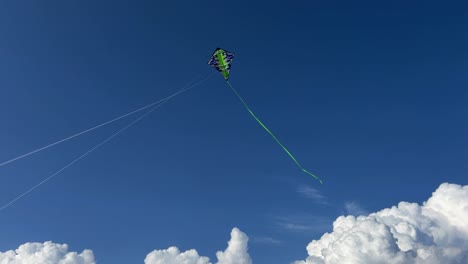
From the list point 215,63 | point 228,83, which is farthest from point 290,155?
point 215,63

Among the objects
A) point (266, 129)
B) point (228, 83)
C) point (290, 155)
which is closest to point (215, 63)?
point (228, 83)

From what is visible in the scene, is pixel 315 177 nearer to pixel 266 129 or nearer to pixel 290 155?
pixel 290 155

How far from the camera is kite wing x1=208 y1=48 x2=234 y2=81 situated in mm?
87000

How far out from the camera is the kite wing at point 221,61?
285 ft

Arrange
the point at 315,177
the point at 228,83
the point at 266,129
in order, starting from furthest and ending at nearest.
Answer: the point at 228,83 → the point at 266,129 → the point at 315,177

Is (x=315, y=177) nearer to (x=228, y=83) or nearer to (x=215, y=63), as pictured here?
(x=228, y=83)

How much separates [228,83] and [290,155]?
75.0ft

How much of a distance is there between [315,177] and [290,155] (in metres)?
5.08

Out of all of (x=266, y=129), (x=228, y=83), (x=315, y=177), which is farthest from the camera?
(x=228, y=83)

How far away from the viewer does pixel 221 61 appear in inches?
3447

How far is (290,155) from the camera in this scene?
220ft

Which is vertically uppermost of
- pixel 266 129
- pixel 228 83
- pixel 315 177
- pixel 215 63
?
pixel 215 63

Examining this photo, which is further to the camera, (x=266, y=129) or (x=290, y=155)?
(x=266, y=129)

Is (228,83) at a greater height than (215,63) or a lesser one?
lesser
